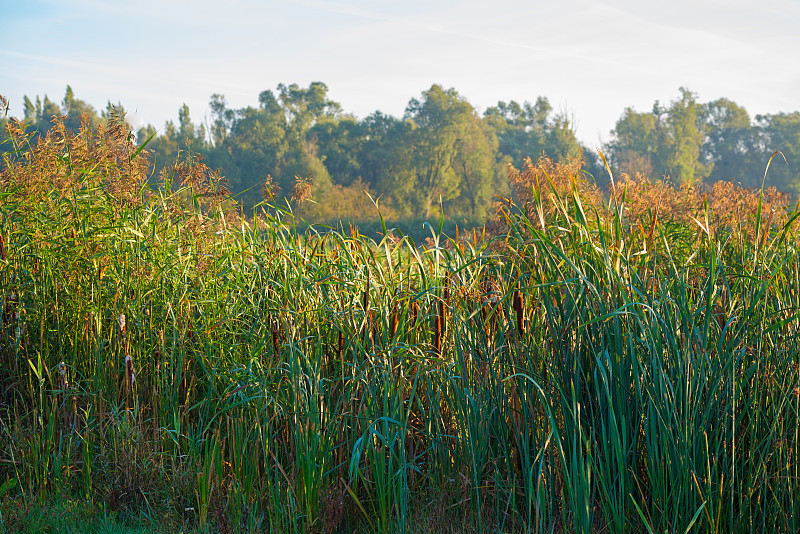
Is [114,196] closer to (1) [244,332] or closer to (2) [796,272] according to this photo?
(1) [244,332]

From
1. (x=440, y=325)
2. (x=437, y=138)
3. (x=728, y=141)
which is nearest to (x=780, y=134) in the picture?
(x=728, y=141)

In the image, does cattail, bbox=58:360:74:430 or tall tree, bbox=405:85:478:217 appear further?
tall tree, bbox=405:85:478:217

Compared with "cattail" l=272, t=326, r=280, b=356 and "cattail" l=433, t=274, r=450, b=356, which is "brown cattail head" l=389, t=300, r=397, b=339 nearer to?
"cattail" l=433, t=274, r=450, b=356

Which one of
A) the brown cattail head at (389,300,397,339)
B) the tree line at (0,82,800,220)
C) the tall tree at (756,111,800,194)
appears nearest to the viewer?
the brown cattail head at (389,300,397,339)

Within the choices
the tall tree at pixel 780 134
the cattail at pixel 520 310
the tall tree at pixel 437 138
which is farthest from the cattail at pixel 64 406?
the tall tree at pixel 780 134

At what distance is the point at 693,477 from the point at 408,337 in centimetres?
137

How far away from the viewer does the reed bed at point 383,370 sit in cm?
202

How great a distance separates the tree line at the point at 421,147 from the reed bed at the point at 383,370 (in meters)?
27.4

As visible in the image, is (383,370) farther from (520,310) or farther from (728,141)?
(728,141)

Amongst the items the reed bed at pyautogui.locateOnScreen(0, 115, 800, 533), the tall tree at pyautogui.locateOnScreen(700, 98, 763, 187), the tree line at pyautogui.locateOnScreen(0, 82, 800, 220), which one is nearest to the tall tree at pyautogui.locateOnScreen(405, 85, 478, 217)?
the tree line at pyautogui.locateOnScreen(0, 82, 800, 220)

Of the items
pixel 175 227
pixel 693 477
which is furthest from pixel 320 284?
pixel 693 477

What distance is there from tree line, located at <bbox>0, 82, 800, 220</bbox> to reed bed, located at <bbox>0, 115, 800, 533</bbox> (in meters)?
27.4

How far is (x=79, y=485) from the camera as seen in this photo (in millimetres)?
2721

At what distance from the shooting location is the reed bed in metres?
2.02
